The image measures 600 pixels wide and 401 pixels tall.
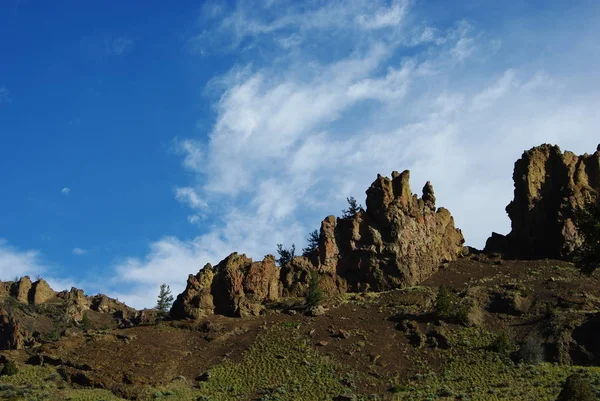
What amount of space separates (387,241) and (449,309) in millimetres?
16134

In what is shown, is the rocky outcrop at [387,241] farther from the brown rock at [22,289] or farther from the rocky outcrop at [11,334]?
the brown rock at [22,289]

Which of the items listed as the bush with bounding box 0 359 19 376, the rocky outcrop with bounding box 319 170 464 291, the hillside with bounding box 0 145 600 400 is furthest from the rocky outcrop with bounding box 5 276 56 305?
the rocky outcrop with bounding box 319 170 464 291

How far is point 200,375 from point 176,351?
19.7 ft

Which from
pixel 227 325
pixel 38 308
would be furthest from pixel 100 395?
pixel 38 308

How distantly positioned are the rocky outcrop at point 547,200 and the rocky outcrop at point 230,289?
112 ft

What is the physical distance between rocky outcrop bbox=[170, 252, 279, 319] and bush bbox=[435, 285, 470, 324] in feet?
70.1

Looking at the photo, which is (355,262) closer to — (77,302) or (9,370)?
(9,370)

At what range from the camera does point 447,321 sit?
69188 mm

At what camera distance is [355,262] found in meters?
83.8

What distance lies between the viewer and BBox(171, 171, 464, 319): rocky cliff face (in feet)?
252

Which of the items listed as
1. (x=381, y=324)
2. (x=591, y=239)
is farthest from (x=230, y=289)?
(x=591, y=239)

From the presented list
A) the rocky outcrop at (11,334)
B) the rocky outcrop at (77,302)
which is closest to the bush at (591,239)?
the rocky outcrop at (11,334)

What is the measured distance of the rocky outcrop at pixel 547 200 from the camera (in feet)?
277

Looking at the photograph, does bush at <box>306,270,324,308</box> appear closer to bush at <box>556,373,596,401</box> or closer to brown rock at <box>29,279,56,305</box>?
bush at <box>556,373,596,401</box>
